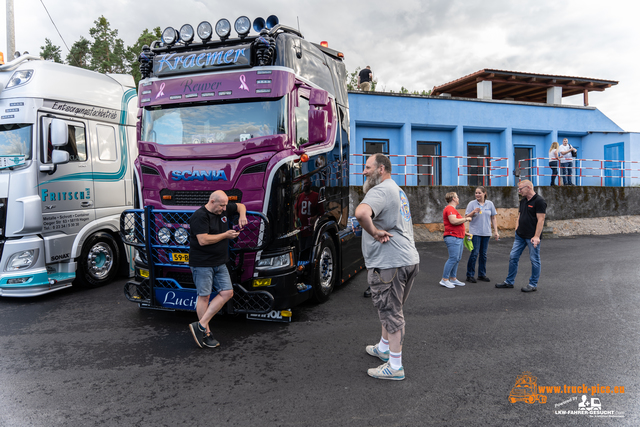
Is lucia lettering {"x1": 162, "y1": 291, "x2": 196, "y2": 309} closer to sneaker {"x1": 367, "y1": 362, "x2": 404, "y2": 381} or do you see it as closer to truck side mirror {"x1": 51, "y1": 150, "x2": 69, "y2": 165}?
sneaker {"x1": 367, "y1": 362, "x2": 404, "y2": 381}

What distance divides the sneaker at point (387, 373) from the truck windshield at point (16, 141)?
6.05 meters

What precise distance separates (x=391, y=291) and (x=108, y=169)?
6258 millimetres

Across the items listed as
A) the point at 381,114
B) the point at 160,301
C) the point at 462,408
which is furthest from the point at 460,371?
the point at 381,114

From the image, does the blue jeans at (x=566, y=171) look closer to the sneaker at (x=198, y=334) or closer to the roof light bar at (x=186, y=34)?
the roof light bar at (x=186, y=34)

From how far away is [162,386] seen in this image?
3498mm

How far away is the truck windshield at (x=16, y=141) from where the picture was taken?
20.5 ft

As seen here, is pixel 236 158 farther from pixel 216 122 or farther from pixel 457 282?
pixel 457 282

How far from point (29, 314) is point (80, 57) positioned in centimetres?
3200

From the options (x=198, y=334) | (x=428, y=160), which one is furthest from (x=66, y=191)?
(x=428, y=160)

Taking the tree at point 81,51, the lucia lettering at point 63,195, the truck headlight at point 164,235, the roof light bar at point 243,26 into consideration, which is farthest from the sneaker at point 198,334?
the tree at point 81,51

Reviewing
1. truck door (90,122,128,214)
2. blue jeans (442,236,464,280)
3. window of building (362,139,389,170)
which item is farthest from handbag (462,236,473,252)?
window of building (362,139,389,170)

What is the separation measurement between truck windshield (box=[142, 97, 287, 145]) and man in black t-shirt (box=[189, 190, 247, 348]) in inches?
38.2

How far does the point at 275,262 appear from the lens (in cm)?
480

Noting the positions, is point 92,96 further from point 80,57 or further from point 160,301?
point 80,57
